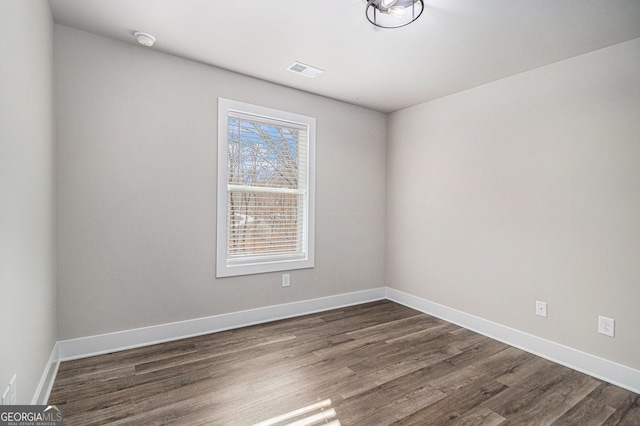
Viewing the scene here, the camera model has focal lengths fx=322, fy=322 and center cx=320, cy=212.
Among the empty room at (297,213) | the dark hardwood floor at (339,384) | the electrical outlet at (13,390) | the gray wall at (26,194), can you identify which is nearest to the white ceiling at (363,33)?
the empty room at (297,213)

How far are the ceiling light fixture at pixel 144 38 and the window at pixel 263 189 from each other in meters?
0.71

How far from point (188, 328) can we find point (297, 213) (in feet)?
5.22

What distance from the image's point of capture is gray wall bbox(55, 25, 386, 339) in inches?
96.0

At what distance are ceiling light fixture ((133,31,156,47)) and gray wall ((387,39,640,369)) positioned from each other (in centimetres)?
285

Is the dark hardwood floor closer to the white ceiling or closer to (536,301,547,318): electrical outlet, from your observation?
→ (536,301,547,318): electrical outlet

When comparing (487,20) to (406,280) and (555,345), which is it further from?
(406,280)

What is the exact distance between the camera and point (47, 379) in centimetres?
201

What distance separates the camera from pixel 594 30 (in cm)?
220

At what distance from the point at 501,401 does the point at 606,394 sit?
2.58 ft

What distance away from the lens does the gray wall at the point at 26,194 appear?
1331 millimetres

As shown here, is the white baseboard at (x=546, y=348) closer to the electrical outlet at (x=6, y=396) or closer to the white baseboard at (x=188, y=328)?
the white baseboard at (x=188, y=328)
